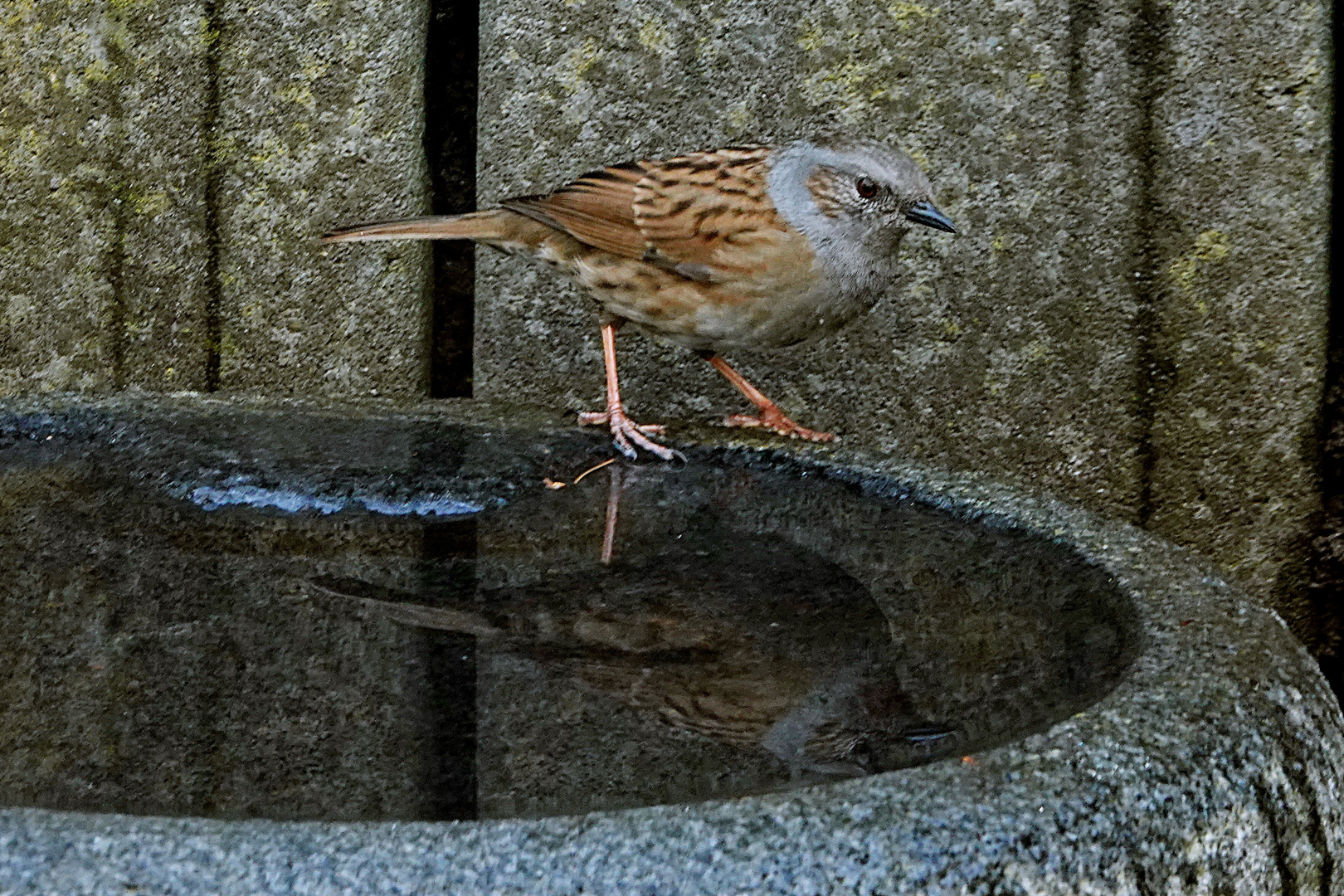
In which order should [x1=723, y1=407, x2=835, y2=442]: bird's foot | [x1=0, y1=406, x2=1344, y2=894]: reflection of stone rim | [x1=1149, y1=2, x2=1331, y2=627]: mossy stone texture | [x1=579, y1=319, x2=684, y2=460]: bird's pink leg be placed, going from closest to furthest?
[x1=0, y1=406, x2=1344, y2=894]: reflection of stone rim → [x1=579, y1=319, x2=684, y2=460]: bird's pink leg → [x1=723, y1=407, x2=835, y2=442]: bird's foot → [x1=1149, y1=2, x2=1331, y2=627]: mossy stone texture

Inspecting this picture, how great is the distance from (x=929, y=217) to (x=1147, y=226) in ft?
1.73

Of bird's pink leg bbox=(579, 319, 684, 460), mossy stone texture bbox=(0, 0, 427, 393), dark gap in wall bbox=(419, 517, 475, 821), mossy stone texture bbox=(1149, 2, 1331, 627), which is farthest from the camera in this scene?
mossy stone texture bbox=(0, 0, 427, 393)

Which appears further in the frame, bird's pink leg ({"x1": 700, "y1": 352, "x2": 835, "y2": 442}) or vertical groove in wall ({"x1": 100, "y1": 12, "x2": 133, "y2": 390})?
vertical groove in wall ({"x1": 100, "y1": 12, "x2": 133, "y2": 390})

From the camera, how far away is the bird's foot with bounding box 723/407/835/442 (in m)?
2.97

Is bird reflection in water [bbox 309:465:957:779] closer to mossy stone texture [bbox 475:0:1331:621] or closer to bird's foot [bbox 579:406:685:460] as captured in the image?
bird's foot [bbox 579:406:685:460]

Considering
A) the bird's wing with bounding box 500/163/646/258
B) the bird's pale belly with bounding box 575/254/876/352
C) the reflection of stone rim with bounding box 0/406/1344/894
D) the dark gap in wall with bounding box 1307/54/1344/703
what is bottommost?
the dark gap in wall with bounding box 1307/54/1344/703

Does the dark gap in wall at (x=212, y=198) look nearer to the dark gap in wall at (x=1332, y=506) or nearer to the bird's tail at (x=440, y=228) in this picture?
the bird's tail at (x=440, y=228)

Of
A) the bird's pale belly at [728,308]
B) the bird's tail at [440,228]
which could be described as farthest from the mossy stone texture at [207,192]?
the bird's pale belly at [728,308]

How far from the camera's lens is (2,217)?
3.51m

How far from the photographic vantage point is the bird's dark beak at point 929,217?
298cm

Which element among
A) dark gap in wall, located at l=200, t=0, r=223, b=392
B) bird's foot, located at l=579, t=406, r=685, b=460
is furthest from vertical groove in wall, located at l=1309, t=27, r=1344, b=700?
dark gap in wall, located at l=200, t=0, r=223, b=392

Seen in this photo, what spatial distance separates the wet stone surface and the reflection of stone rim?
13 cm

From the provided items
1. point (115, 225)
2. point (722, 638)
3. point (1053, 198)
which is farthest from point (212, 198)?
point (722, 638)

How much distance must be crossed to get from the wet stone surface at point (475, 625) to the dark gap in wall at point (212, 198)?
0.93m
